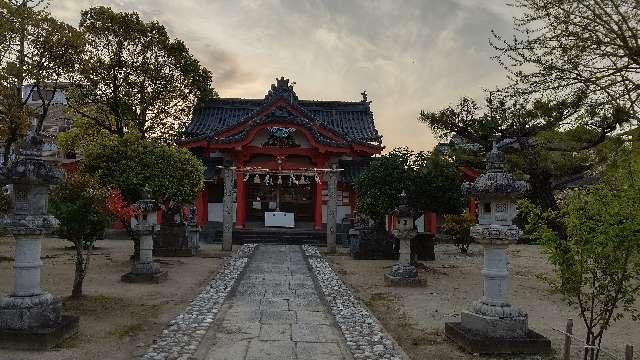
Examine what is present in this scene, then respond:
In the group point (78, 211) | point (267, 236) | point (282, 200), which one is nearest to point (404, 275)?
point (78, 211)

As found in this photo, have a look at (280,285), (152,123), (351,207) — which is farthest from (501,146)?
(152,123)

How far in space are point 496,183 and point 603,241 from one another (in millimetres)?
2382

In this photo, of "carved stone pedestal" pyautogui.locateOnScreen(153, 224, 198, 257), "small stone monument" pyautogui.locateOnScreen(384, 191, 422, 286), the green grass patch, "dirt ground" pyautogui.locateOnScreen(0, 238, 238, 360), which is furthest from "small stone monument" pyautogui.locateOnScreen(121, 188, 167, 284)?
"small stone monument" pyautogui.locateOnScreen(384, 191, 422, 286)

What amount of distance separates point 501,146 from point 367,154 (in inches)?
780

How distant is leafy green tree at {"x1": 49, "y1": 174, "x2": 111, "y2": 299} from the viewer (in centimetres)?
1047

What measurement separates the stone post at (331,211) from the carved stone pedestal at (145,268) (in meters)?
9.70

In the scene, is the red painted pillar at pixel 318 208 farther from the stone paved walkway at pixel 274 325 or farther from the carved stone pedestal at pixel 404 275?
the carved stone pedestal at pixel 404 275

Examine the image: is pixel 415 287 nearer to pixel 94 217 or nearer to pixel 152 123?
pixel 94 217

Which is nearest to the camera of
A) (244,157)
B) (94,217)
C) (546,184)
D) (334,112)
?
(94,217)

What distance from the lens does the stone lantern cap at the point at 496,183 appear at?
8242 mm

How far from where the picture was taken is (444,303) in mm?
11648

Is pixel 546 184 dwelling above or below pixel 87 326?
above

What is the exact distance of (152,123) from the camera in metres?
28.5

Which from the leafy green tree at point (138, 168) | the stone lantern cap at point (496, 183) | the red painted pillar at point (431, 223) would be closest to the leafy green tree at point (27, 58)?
the leafy green tree at point (138, 168)
